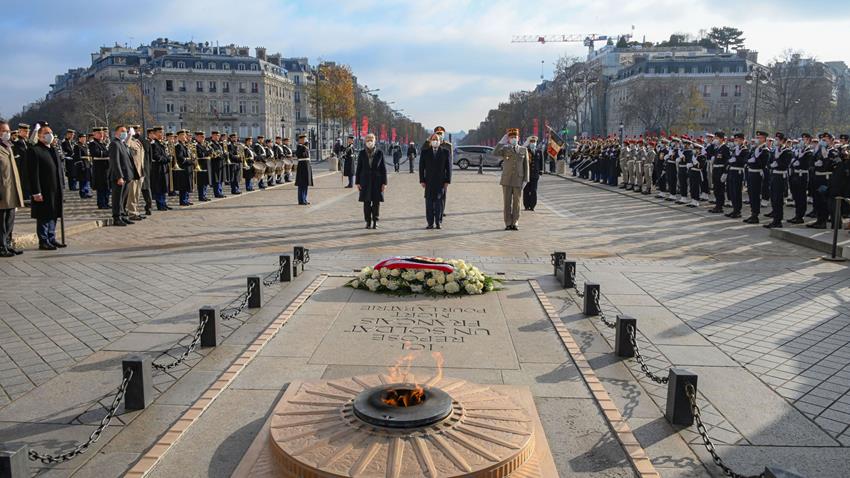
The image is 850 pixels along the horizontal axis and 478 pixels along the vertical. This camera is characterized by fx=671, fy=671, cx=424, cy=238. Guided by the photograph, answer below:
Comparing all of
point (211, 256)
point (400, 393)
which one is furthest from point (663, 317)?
point (211, 256)

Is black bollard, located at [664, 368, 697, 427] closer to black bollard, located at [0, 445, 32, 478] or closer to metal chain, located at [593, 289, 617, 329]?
metal chain, located at [593, 289, 617, 329]

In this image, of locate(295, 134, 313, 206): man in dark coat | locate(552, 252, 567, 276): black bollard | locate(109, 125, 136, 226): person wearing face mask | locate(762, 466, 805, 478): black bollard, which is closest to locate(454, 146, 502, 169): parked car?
locate(295, 134, 313, 206): man in dark coat

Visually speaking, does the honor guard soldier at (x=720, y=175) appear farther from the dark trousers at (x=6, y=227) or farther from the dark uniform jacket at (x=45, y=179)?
the dark trousers at (x=6, y=227)

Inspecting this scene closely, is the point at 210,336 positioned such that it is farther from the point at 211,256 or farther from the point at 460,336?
the point at 211,256

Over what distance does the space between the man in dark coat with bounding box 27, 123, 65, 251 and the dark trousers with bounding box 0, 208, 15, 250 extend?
0.35 metres

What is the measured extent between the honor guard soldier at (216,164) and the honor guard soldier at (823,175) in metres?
16.9

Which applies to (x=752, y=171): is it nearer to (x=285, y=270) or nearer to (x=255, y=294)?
(x=285, y=270)

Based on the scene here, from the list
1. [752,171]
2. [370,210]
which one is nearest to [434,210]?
[370,210]

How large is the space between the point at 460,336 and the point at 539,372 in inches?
45.1

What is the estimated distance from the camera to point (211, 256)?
1080 cm

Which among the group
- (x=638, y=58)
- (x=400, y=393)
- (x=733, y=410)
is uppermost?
(x=638, y=58)

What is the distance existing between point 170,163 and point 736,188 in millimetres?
14940

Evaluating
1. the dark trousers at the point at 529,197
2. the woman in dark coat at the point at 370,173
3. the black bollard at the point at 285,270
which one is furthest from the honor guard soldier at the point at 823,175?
the black bollard at the point at 285,270

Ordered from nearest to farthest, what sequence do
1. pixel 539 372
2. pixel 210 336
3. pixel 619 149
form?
pixel 539 372, pixel 210 336, pixel 619 149
